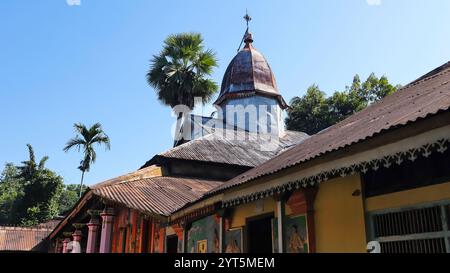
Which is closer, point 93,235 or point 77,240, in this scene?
point 93,235

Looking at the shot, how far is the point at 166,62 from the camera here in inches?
1004

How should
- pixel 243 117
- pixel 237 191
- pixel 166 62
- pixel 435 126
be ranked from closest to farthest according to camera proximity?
pixel 435 126 < pixel 237 191 < pixel 166 62 < pixel 243 117

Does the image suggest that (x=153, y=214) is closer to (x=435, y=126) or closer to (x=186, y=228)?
(x=186, y=228)

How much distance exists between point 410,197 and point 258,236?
4.58m

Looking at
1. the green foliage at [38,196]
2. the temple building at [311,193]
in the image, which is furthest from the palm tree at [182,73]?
the green foliage at [38,196]

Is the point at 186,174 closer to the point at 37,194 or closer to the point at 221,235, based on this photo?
the point at 221,235

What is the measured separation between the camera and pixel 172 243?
44.5ft

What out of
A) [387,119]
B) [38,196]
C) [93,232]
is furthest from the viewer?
[38,196]

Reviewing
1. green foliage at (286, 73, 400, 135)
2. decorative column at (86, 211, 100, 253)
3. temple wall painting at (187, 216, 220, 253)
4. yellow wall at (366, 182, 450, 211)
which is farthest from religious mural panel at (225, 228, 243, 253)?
green foliage at (286, 73, 400, 135)

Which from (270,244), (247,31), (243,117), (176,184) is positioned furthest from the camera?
(247,31)

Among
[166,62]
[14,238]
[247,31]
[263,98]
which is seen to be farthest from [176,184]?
[247,31]

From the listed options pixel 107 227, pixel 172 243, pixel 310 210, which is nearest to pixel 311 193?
pixel 310 210

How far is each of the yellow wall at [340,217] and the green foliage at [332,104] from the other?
89.4 ft
